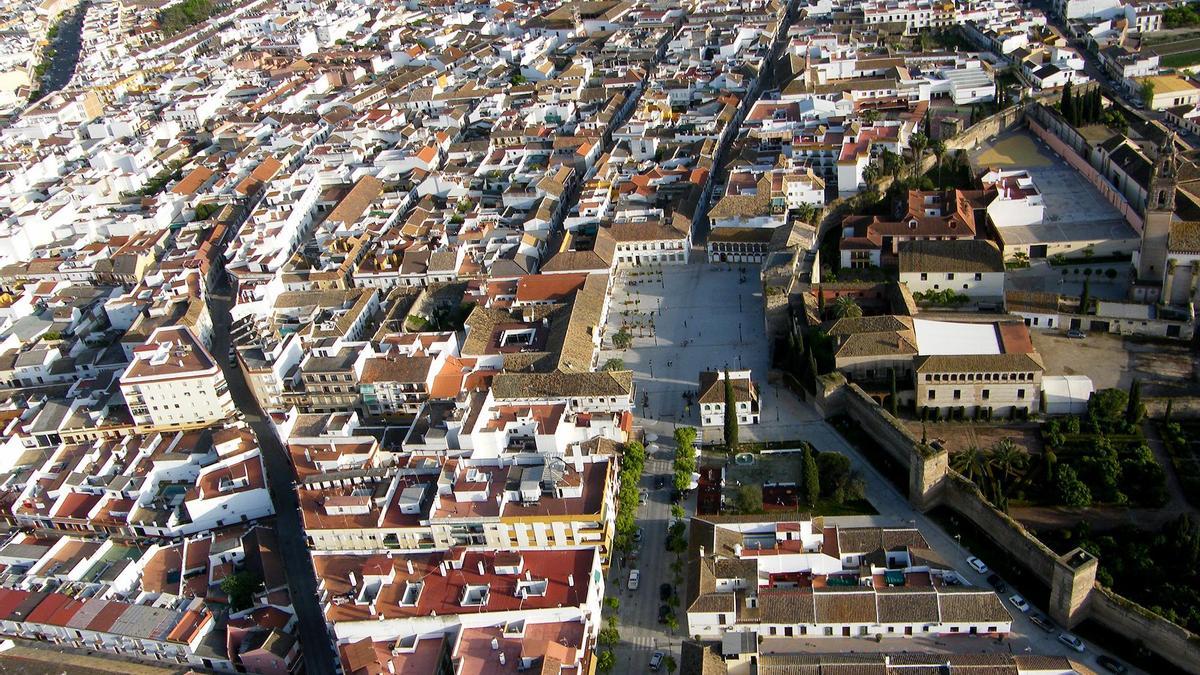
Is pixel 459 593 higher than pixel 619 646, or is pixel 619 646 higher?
pixel 459 593

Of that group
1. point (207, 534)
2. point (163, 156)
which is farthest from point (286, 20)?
point (207, 534)

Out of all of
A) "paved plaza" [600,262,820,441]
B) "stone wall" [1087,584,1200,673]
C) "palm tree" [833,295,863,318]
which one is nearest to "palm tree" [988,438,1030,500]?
"stone wall" [1087,584,1200,673]

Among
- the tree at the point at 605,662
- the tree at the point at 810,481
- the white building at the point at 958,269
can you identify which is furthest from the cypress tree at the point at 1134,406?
the tree at the point at 605,662

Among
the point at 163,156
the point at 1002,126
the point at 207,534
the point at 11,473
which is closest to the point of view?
the point at 207,534

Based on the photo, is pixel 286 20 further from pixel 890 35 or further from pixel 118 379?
pixel 118 379

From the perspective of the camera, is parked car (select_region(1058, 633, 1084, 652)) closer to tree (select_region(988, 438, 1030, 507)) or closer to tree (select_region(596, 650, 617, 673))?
tree (select_region(988, 438, 1030, 507))

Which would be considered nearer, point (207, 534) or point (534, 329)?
point (207, 534)

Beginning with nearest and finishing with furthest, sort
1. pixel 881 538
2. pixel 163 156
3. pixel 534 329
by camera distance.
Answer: pixel 881 538
pixel 534 329
pixel 163 156
